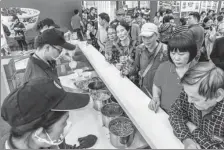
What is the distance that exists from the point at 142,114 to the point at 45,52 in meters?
1.32

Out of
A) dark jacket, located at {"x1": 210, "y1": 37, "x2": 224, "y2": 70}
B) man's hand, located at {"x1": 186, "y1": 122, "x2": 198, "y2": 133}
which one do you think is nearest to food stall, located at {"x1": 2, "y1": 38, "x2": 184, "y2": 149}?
man's hand, located at {"x1": 186, "y1": 122, "x2": 198, "y2": 133}

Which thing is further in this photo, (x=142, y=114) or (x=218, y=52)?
(x=218, y=52)

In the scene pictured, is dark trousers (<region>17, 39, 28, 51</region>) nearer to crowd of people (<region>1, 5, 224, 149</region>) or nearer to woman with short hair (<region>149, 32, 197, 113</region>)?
crowd of people (<region>1, 5, 224, 149</region>)

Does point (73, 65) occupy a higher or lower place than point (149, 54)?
lower

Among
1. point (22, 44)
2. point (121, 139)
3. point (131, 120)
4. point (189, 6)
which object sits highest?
point (189, 6)

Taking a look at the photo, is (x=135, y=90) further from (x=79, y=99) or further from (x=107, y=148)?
(x=79, y=99)

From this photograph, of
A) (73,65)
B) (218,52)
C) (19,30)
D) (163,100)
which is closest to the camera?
(163,100)

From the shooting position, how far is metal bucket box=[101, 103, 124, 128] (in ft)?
6.10

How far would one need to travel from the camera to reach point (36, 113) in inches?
42.2

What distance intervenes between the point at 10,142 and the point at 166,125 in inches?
46.6

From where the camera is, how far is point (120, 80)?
236 cm

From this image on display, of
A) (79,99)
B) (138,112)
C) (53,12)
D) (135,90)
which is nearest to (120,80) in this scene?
(135,90)

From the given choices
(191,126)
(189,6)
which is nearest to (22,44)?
(191,126)

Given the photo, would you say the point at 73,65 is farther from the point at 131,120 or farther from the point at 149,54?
the point at 131,120
